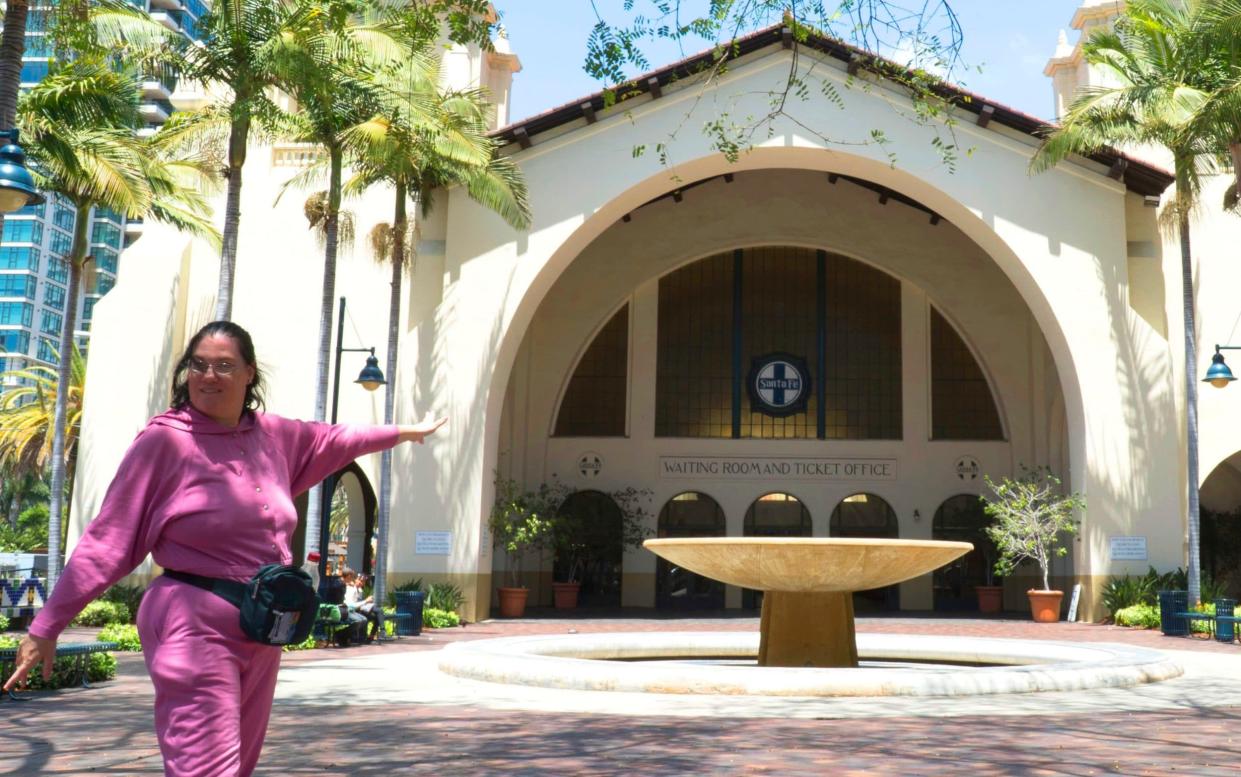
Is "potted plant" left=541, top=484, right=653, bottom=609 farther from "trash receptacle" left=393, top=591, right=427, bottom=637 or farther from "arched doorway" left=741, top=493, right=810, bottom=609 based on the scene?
"trash receptacle" left=393, top=591, right=427, bottom=637

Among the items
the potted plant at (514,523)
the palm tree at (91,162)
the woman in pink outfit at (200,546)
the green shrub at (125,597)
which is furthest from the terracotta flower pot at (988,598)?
the woman in pink outfit at (200,546)

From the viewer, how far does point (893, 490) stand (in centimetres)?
2981

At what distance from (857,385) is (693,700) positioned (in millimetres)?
22585

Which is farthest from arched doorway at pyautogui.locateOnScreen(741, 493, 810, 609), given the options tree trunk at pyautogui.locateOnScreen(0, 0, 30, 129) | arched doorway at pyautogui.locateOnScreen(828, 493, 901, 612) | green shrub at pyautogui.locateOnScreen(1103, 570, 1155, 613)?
tree trunk at pyautogui.locateOnScreen(0, 0, 30, 129)

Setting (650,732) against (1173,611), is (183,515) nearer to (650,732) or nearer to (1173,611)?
(650,732)

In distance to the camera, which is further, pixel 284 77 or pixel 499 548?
pixel 499 548

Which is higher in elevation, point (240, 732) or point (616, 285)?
point (616, 285)

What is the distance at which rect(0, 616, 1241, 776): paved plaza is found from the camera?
613cm

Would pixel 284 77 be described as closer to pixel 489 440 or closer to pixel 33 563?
pixel 489 440

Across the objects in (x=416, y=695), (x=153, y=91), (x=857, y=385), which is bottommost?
(x=416, y=695)

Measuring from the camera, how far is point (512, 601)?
24.8 metres

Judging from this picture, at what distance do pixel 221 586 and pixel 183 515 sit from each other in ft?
0.73

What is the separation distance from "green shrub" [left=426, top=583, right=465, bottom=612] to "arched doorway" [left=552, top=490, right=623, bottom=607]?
25.3 feet

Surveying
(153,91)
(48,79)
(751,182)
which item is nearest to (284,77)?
(48,79)
